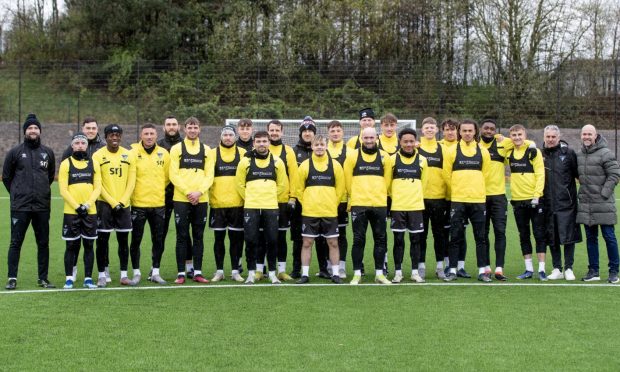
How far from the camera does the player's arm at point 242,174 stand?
8.72 metres

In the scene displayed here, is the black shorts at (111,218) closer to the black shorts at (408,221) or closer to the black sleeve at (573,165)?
the black shorts at (408,221)

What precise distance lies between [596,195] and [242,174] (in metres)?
4.02

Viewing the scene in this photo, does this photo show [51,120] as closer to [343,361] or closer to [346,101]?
[346,101]

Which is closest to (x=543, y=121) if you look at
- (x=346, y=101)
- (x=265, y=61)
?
(x=346, y=101)

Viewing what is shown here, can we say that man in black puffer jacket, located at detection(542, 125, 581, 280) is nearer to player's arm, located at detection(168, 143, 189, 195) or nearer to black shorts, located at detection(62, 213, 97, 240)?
player's arm, located at detection(168, 143, 189, 195)

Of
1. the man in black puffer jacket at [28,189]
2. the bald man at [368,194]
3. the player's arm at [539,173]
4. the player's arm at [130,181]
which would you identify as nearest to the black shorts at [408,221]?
the bald man at [368,194]

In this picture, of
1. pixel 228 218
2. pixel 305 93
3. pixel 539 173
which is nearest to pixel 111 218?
pixel 228 218

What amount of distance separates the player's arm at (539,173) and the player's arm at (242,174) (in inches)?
131

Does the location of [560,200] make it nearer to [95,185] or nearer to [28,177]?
[95,185]

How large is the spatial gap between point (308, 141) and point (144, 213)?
214cm

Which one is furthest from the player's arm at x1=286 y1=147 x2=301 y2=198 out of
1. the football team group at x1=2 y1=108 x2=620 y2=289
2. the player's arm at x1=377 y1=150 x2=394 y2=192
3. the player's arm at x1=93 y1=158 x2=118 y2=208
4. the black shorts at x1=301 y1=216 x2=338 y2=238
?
the player's arm at x1=93 y1=158 x2=118 y2=208

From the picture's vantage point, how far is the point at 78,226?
838 cm

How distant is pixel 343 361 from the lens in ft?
17.9

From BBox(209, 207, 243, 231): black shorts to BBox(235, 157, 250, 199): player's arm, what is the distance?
235mm
